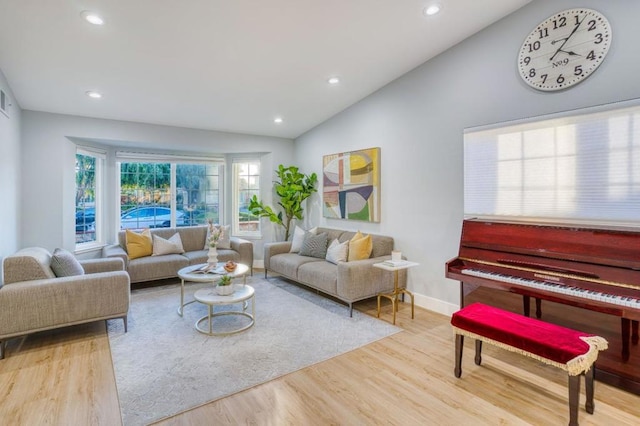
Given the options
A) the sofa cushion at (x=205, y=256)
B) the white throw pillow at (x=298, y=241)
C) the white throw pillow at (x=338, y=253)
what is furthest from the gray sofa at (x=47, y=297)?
the white throw pillow at (x=298, y=241)

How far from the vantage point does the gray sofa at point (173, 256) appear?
458 cm

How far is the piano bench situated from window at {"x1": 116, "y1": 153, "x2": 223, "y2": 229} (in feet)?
16.5

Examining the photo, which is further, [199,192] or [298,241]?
[199,192]

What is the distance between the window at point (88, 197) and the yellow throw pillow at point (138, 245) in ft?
2.39

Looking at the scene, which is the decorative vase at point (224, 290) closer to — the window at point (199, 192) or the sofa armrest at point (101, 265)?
the sofa armrest at point (101, 265)

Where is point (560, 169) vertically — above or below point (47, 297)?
above

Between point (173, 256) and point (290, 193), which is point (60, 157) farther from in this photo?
point (290, 193)

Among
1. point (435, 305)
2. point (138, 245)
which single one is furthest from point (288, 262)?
point (138, 245)

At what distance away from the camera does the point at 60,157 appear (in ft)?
14.1

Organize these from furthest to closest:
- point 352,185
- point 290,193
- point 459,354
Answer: point 290,193
point 352,185
point 459,354

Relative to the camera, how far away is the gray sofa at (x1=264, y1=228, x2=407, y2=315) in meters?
3.62

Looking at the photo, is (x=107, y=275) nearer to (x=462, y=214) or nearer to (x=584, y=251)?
(x=462, y=214)

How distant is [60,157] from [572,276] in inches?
220

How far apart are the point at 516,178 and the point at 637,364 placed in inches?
63.6
